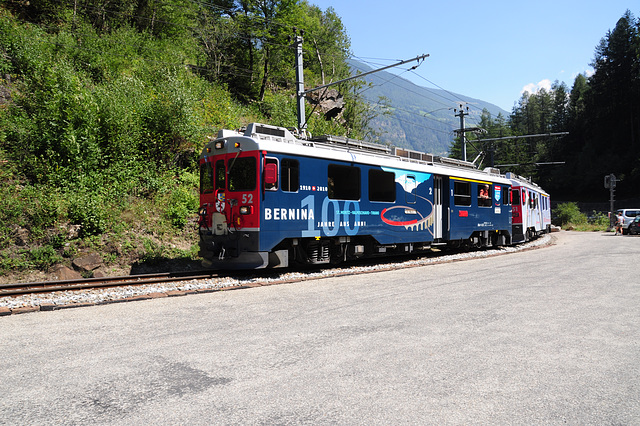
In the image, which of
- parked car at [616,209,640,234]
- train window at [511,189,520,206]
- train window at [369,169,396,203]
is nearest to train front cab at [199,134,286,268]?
train window at [369,169,396,203]

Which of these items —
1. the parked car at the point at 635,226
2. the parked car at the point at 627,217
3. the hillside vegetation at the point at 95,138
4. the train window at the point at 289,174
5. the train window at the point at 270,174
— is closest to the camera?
the train window at the point at 270,174

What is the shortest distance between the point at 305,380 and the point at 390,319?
8.40 feet

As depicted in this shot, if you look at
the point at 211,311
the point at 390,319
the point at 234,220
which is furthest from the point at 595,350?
the point at 234,220

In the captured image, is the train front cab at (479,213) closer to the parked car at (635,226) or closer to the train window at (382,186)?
the train window at (382,186)

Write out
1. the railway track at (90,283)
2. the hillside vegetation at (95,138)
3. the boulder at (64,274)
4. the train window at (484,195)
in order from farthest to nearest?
1. the train window at (484,195)
2. the hillside vegetation at (95,138)
3. the boulder at (64,274)
4. the railway track at (90,283)

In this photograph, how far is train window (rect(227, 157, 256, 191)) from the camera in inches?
389

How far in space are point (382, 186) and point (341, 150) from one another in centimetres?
191

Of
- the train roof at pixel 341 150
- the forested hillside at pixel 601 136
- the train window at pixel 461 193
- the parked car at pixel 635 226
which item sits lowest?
the parked car at pixel 635 226

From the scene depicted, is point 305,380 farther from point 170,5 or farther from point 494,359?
point 170,5

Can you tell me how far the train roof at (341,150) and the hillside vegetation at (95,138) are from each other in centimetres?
466

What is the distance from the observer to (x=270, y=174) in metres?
9.78

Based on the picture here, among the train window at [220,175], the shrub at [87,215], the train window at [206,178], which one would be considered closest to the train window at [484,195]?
the train window at [220,175]

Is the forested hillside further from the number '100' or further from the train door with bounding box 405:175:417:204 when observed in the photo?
the number '100'

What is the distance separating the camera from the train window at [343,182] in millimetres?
11278
